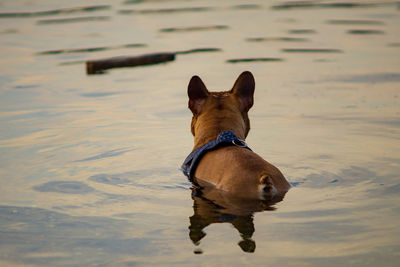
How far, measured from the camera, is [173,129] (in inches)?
407

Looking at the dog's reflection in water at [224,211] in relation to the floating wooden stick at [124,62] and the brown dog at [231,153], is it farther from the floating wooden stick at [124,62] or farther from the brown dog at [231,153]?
the floating wooden stick at [124,62]

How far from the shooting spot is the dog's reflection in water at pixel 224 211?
5.88m

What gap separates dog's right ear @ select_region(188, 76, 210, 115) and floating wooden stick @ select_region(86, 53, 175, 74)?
6.94 metres

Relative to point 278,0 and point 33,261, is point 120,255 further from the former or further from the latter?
point 278,0

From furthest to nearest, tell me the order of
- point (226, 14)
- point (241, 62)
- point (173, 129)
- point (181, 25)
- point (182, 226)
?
point (226, 14) < point (181, 25) < point (241, 62) < point (173, 129) < point (182, 226)

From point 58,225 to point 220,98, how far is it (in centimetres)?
264

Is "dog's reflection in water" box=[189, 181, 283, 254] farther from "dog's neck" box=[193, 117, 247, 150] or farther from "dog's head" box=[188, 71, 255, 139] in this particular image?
"dog's head" box=[188, 71, 255, 139]

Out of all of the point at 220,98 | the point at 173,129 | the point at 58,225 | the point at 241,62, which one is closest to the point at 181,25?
the point at 241,62

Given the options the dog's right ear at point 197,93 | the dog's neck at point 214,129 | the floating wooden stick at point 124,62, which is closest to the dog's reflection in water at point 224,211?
the dog's neck at point 214,129

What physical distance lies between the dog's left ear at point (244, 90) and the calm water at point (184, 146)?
0.79 meters

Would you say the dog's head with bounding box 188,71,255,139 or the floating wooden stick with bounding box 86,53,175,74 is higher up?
the dog's head with bounding box 188,71,255,139

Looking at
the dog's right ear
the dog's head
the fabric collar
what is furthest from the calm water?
the dog's right ear

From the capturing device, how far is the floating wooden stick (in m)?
14.8

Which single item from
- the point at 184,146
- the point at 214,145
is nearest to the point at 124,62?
the point at 184,146
